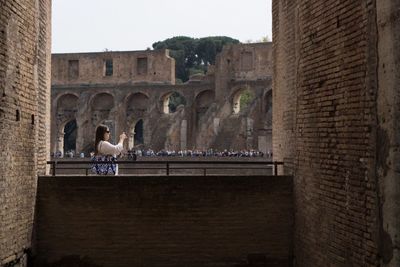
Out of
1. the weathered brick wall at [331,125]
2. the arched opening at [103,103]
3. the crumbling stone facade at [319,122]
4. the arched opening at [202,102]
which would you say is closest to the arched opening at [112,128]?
the arched opening at [103,103]

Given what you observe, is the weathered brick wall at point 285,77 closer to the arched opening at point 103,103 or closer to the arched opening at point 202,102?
the arched opening at point 202,102

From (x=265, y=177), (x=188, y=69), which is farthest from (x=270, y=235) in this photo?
(x=188, y=69)

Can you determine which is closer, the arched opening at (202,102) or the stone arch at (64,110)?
the arched opening at (202,102)

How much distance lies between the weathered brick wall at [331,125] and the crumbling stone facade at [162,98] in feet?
88.3

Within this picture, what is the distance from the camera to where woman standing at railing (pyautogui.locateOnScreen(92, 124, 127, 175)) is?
11.3 m

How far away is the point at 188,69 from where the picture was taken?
269 feet

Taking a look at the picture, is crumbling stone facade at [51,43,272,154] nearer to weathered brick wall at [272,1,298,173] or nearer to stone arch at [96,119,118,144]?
stone arch at [96,119,118,144]

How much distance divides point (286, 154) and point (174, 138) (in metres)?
30.4

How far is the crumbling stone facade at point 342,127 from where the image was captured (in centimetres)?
699

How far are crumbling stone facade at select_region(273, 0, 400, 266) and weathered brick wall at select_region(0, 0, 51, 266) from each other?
Answer: 4531 mm

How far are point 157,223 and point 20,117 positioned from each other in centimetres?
307

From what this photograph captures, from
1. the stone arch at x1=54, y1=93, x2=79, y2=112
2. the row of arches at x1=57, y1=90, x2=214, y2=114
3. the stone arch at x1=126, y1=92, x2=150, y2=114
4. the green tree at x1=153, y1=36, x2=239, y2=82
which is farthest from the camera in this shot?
the green tree at x1=153, y1=36, x2=239, y2=82

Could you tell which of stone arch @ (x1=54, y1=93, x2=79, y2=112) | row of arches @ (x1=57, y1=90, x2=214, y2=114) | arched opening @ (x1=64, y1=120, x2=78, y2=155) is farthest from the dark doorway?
row of arches @ (x1=57, y1=90, x2=214, y2=114)

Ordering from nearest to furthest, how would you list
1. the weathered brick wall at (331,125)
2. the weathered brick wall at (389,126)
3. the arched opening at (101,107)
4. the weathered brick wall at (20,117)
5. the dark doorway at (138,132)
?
the weathered brick wall at (389,126) → the weathered brick wall at (331,125) → the weathered brick wall at (20,117) → the arched opening at (101,107) → the dark doorway at (138,132)
